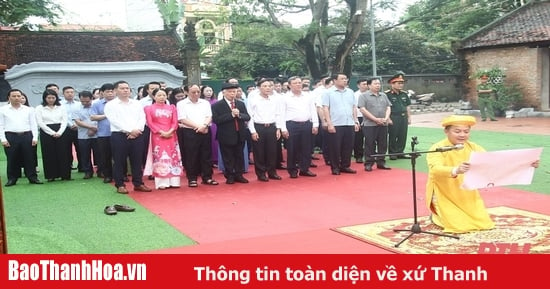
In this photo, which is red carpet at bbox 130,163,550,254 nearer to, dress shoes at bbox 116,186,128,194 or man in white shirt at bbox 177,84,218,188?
dress shoes at bbox 116,186,128,194

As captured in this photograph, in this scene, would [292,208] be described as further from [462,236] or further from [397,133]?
[397,133]

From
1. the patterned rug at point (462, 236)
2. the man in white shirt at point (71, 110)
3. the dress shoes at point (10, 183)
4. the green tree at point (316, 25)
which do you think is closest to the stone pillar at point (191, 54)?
the green tree at point (316, 25)

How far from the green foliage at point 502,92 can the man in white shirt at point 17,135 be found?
613 inches

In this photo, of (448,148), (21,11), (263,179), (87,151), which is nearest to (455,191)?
(448,148)

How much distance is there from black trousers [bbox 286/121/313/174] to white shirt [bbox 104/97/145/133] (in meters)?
2.39

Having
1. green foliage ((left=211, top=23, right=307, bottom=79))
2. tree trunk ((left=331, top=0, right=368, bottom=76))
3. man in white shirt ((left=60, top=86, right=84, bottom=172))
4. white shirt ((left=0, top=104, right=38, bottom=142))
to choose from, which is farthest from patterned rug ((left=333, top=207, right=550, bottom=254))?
green foliage ((left=211, top=23, right=307, bottom=79))

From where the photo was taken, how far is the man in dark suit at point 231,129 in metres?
8.48

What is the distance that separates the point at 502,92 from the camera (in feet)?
65.9

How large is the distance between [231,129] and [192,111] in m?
0.63

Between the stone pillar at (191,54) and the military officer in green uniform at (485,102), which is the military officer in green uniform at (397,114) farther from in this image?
the military officer in green uniform at (485,102)

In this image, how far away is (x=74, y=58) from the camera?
2142 centimetres

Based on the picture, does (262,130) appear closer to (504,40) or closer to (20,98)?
(20,98)

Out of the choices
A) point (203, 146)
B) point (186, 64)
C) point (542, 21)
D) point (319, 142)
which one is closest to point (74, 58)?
point (186, 64)

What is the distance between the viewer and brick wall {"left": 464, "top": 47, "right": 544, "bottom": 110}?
2009cm
